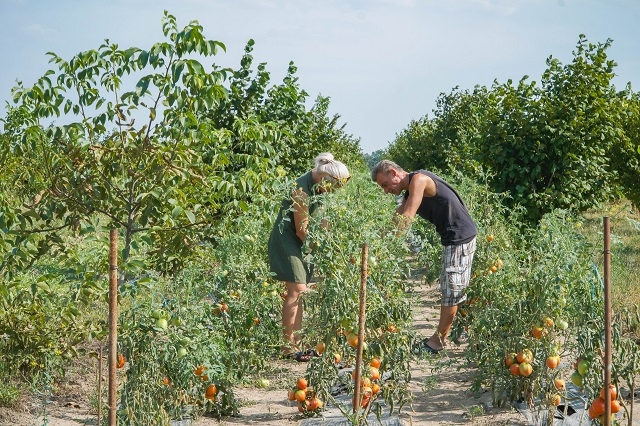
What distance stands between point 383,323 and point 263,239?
1761 millimetres

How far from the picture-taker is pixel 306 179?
4.84 m

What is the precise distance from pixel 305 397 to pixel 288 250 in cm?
111

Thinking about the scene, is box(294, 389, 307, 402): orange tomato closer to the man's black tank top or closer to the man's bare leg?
the man's bare leg

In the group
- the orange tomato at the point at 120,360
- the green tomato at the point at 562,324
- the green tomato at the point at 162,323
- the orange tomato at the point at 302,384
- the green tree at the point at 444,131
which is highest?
the green tree at the point at 444,131

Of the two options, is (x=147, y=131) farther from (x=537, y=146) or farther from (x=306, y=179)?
(x=537, y=146)

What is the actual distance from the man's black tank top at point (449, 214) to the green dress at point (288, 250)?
695mm

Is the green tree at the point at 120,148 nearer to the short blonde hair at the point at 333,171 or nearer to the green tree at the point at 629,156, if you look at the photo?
the short blonde hair at the point at 333,171

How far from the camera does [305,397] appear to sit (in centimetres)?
400

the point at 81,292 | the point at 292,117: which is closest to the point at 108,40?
the point at 81,292

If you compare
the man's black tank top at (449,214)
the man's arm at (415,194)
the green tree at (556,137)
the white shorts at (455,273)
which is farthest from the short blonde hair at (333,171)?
the green tree at (556,137)

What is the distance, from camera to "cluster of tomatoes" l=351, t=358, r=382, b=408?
377 cm

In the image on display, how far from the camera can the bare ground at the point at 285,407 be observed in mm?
4062

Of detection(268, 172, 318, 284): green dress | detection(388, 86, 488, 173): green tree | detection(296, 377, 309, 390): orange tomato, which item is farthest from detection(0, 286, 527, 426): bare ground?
detection(388, 86, 488, 173): green tree

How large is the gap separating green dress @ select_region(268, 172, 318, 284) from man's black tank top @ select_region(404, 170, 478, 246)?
69 cm
